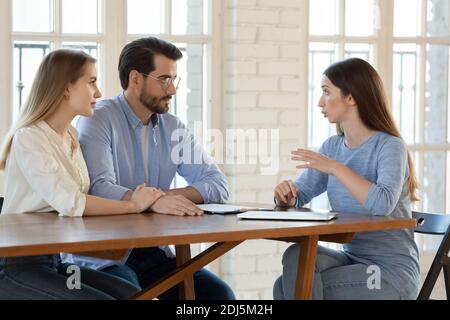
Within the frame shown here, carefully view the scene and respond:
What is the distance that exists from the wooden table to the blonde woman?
90 mm

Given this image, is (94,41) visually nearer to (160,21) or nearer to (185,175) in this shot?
(160,21)

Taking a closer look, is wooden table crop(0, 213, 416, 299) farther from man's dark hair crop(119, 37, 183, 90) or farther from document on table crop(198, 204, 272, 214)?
man's dark hair crop(119, 37, 183, 90)

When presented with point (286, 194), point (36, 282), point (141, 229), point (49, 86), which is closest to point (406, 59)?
point (286, 194)

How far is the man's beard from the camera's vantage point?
364cm

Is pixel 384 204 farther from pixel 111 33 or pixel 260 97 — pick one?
pixel 111 33

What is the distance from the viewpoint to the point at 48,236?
2443 mm

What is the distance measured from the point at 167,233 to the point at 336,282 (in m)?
0.87

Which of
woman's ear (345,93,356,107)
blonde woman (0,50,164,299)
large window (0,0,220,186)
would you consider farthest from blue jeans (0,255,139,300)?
large window (0,0,220,186)

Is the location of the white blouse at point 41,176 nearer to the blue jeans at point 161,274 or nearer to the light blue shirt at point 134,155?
the light blue shirt at point 134,155

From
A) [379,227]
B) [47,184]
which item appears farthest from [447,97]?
[47,184]

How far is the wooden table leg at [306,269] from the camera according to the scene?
2938mm

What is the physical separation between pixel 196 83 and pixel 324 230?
2120mm

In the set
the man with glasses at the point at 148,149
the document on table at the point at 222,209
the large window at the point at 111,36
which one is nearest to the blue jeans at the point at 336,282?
the document on table at the point at 222,209

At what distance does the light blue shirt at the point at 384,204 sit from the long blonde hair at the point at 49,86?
1091 millimetres
